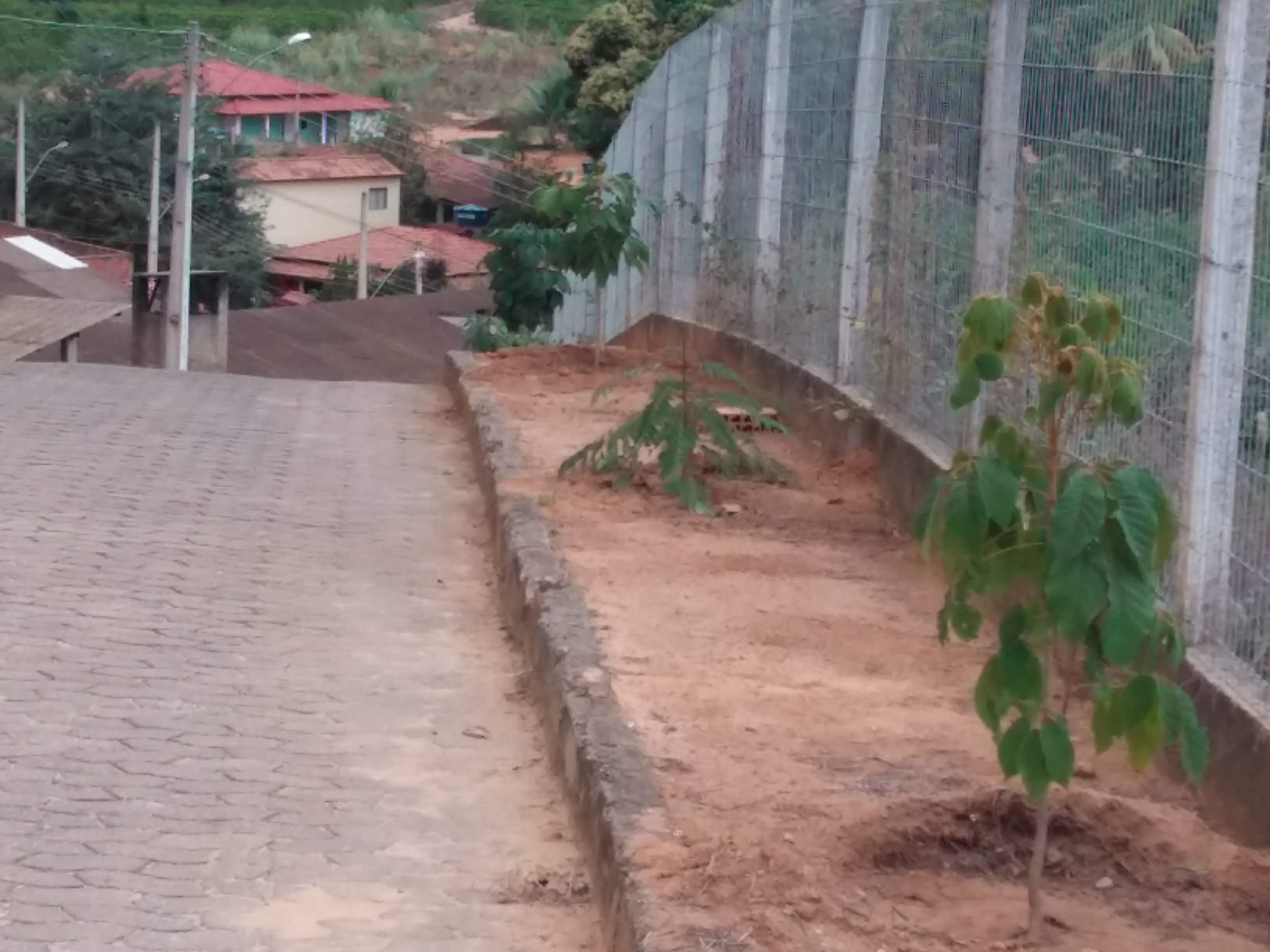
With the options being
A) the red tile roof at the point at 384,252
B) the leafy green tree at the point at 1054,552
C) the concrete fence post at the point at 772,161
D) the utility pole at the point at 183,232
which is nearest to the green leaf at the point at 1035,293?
the leafy green tree at the point at 1054,552

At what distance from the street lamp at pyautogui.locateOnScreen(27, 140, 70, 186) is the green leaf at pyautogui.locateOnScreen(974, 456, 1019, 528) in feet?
127

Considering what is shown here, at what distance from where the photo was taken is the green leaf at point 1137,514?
10.6 feet

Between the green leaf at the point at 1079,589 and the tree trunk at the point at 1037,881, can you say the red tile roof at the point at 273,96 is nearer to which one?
the tree trunk at the point at 1037,881

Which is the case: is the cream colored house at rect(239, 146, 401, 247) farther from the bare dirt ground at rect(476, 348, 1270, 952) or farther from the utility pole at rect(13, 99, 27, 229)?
the bare dirt ground at rect(476, 348, 1270, 952)

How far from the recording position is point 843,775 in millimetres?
4715

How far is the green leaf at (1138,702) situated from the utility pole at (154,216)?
3232 centimetres

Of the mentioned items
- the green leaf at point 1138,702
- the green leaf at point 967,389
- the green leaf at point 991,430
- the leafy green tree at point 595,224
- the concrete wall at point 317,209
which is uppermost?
the concrete wall at point 317,209

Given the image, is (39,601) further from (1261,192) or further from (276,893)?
(1261,192)

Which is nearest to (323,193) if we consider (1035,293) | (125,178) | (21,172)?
(125,178)

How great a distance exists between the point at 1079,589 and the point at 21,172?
39.2 meters

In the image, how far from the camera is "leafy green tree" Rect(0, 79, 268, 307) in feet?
132

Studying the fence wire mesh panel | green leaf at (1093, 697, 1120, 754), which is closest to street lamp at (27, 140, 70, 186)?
the fence wire mesh panel

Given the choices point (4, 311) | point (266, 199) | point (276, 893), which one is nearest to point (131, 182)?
point (266, 199)

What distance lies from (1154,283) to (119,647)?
347cm
